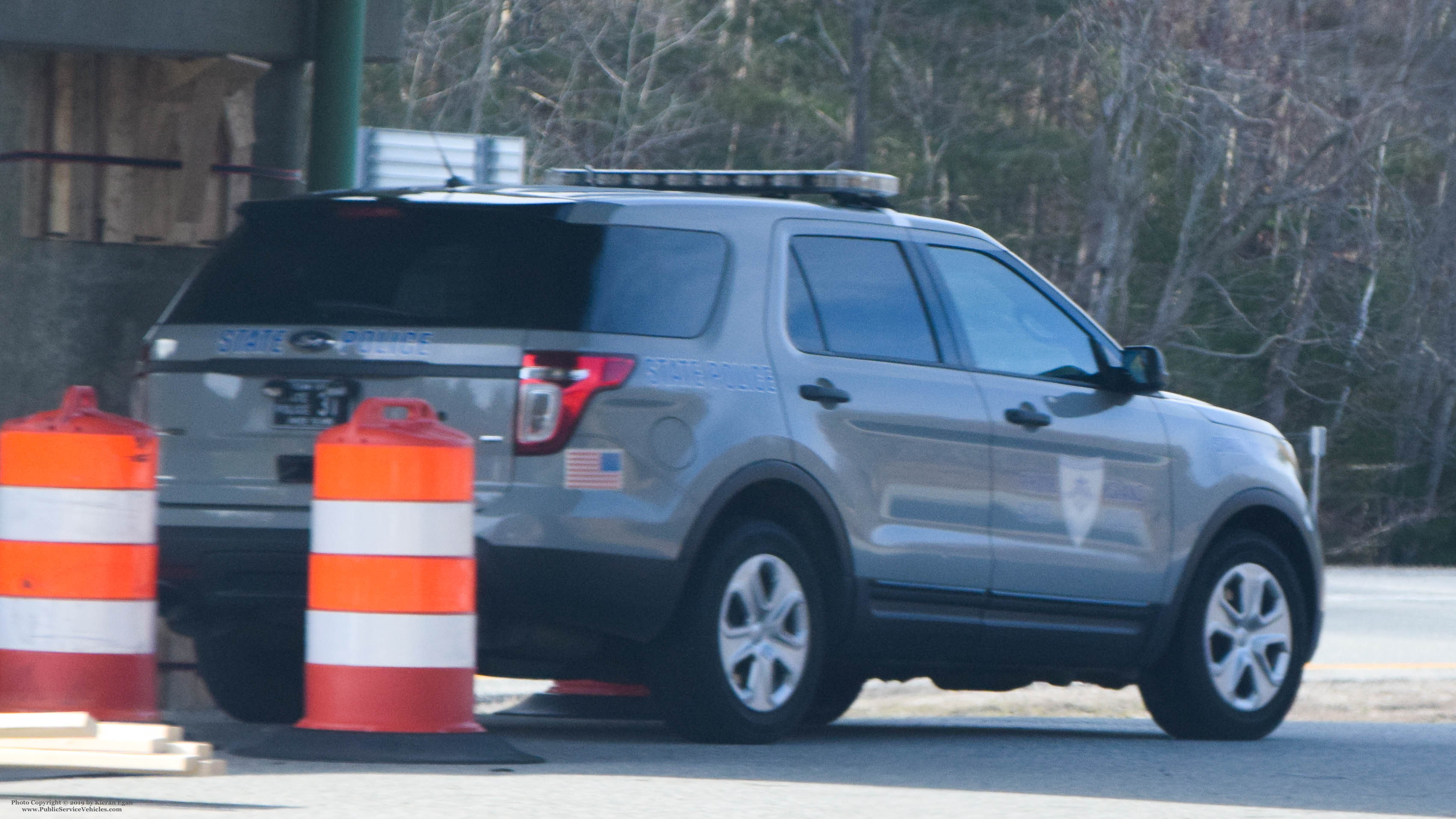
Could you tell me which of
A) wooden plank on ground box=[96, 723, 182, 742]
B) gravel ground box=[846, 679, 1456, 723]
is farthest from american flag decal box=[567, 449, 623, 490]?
gravel ground box=[846, 679, 1456, 723]

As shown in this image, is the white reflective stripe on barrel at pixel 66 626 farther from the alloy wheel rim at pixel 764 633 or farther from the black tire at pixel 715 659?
the alloy wheel rim at pixel 764 633

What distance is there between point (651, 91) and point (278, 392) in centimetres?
3357

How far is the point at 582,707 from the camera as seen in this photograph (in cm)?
978

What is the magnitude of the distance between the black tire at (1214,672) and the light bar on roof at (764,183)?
6.16ft

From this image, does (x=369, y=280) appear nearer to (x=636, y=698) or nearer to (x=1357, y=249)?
(x=636, y=698)

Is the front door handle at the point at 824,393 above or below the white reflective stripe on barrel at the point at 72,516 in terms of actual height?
above

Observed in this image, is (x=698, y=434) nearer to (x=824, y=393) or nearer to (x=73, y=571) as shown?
(x=824, y=393)

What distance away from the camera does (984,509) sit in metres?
8.09

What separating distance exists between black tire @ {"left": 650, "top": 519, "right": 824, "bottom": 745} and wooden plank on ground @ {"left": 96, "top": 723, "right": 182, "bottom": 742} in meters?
1.66

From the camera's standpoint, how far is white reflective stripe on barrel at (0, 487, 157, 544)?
20.8ft

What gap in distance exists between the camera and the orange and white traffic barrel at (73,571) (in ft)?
20.8

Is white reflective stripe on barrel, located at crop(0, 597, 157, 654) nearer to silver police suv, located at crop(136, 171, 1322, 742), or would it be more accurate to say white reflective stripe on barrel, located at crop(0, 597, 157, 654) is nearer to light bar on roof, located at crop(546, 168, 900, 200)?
silver police suv, located at crop(136, 171, 1322, 742)

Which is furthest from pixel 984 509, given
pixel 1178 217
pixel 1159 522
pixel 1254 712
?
pixel 1178 217

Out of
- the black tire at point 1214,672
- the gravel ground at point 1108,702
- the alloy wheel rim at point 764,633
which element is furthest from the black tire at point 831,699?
the gravel ground at point 1108,702
